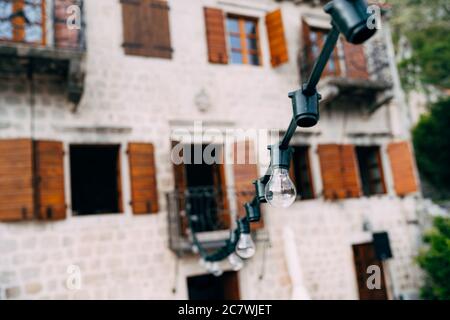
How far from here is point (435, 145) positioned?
14.6 meters

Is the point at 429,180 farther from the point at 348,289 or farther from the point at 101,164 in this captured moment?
the point at 101,164

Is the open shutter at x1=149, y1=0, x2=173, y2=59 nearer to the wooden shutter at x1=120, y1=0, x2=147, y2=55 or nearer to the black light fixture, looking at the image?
the wooden shutter at x1=120, y1=0, x2=147, y2=55

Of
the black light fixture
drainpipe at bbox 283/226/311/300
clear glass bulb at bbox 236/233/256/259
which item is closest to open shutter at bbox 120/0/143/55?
drainpipe at bbox 283/226/311/300

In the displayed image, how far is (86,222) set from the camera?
23.0 feet

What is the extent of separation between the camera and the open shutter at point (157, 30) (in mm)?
8133

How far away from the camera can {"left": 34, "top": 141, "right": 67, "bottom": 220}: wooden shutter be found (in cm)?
661

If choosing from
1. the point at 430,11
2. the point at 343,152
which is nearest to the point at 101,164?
the point at 343,152

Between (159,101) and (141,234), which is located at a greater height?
(159,101)

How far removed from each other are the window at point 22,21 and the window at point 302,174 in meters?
5.90

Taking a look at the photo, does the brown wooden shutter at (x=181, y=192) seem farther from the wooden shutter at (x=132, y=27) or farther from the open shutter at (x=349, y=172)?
the open shutter at (x=349, y=172)

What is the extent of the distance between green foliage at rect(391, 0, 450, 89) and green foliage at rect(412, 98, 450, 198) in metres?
1.21

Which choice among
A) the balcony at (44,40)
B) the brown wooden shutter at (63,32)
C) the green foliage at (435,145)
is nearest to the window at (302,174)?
the balcony at (44,40)

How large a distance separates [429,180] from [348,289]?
27.5 feet

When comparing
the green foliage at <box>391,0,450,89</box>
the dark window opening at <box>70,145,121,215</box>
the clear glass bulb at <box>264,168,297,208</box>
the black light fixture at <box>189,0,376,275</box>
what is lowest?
the clear glass bulb at <box>264,168,297,208</box>
